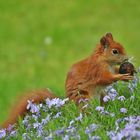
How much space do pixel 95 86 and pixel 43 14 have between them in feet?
24.3

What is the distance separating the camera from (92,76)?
190 inches

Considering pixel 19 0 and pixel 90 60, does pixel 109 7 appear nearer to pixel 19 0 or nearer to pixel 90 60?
pixel 19 0

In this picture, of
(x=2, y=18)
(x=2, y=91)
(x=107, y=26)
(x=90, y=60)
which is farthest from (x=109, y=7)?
(x=90, y=60)

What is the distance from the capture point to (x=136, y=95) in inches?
177

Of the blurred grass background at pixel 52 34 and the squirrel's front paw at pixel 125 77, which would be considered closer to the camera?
the squirrel's front paw at pixel 125 77

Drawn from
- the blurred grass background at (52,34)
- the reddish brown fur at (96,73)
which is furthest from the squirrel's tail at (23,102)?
the blurred grass background at (52,34)

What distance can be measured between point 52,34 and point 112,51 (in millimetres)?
6325

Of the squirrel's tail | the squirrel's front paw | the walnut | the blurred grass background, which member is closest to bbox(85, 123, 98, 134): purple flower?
the squirrel's front paw

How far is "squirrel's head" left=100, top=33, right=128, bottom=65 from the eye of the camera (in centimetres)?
491

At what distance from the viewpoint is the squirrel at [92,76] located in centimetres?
481

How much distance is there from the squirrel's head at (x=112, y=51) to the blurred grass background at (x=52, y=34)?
394cm

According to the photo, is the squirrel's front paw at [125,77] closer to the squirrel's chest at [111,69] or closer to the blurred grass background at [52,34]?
the squirrel's chest at [111,69]

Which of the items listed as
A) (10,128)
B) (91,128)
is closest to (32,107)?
(10,128)

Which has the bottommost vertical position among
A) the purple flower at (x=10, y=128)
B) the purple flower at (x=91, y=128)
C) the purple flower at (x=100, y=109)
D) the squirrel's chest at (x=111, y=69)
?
the purple flower at (x=91, y=128)
